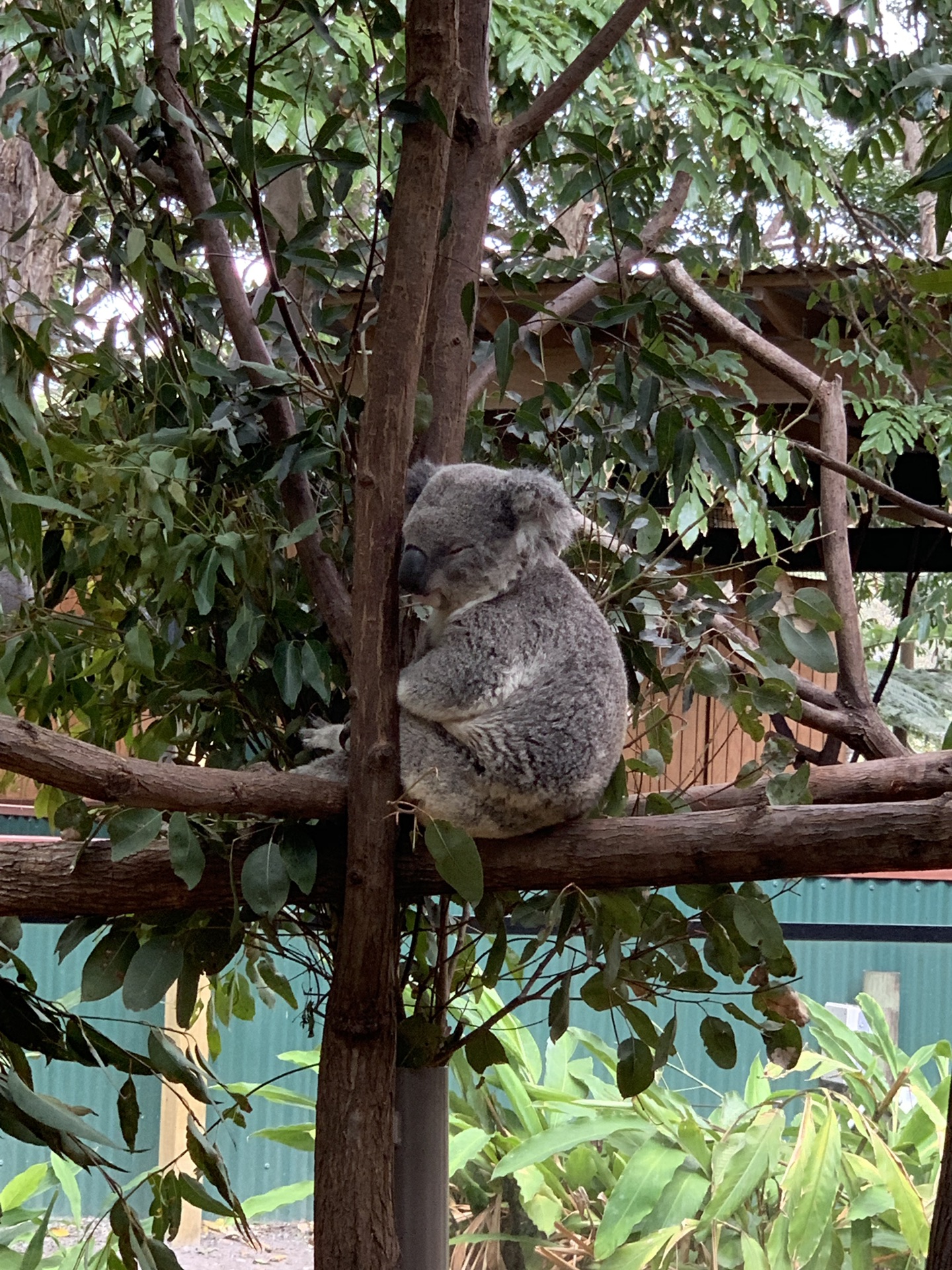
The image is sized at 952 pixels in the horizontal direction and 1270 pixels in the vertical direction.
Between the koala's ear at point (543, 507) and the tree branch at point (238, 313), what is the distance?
0.31m

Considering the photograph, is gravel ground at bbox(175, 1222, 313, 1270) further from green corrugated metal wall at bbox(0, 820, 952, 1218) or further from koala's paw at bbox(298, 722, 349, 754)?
koala's paw at bbox(298, 722, 349, 754)

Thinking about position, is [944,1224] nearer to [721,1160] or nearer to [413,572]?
[413,572]

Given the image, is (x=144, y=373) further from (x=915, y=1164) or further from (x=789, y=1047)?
(x=915, y=1164)

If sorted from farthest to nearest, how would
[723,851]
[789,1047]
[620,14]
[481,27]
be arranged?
[620,14]
[481,27]
[789,1047]
[723,851]

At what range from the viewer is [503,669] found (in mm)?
1839

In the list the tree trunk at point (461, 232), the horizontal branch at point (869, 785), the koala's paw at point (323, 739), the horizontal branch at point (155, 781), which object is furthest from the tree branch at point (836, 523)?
the horizontal branch at point (155, 781)

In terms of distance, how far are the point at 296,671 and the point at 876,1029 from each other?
2339 mm

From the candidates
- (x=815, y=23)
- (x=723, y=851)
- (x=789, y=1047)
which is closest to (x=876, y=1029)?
(x=789, y=1047)

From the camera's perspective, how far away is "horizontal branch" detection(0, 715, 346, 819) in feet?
3.45

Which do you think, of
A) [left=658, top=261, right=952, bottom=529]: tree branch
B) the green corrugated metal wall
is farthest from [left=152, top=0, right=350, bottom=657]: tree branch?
the green corrugated metal wall

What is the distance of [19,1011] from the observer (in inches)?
59.9

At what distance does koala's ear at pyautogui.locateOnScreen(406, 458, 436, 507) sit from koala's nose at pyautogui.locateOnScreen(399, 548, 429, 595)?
21 centimetres

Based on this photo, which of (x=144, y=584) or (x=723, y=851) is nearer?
(x=723, y=851)

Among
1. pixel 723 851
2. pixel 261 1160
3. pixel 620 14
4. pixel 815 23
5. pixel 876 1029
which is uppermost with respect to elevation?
pixel 815 23
